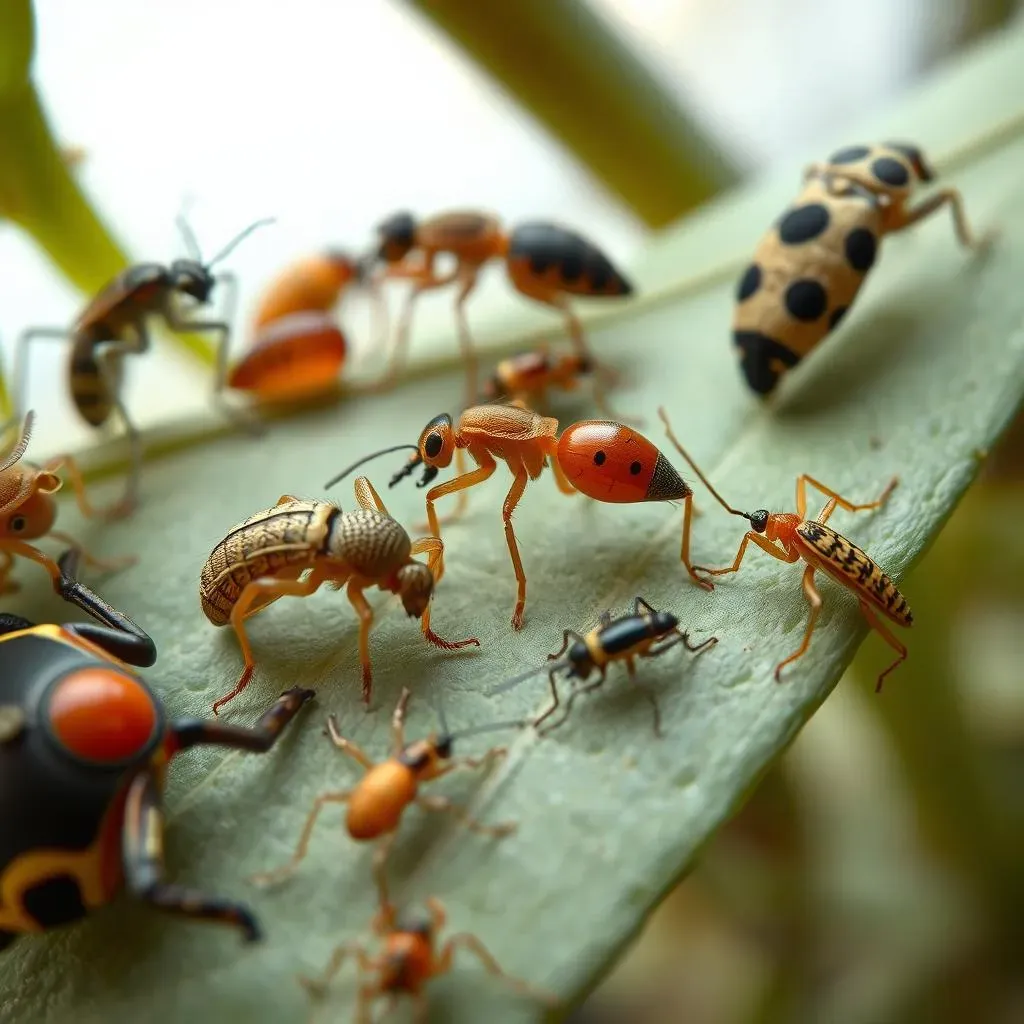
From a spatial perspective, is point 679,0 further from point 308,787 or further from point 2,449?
point 308,787

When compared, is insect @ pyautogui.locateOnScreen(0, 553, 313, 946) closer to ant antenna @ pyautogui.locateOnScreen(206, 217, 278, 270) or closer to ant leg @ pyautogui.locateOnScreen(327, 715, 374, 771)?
ant leg @ pyautogui.locateOnScreen(327, 715, 374, 771)

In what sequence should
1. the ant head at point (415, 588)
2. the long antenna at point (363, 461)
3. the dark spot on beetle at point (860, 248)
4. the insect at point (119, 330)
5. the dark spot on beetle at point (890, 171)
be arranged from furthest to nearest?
1. the insect at point (119, 330)
2. the dark spot on beetle at point (890, 171)
3. the dark spot on beetle at point (860, 248)
4. the long antenna at point (363, 461)
5. the ant head at point (415, 588)

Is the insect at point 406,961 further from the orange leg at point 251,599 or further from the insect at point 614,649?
the orange leg at point 251,599

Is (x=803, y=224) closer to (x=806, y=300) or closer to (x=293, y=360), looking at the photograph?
(x=806, y=300)

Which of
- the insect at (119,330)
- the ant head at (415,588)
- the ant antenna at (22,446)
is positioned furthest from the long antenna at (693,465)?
the ant antenna at (22,446)

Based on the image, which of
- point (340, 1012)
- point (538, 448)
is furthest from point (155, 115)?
point (340, 1012)

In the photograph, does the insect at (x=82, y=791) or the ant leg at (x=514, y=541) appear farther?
the ant leg at (x=514, y=541)
